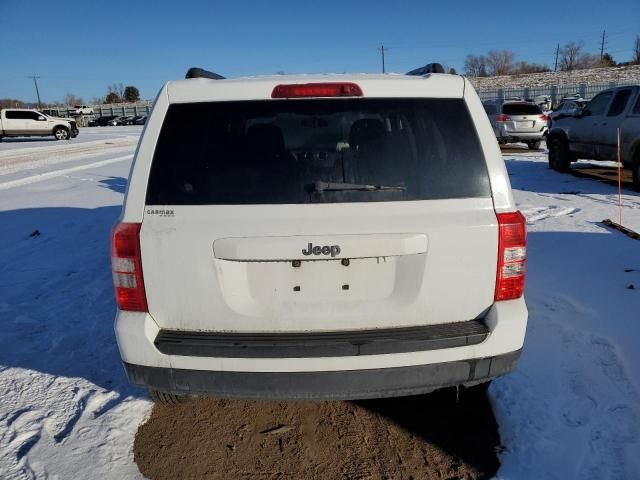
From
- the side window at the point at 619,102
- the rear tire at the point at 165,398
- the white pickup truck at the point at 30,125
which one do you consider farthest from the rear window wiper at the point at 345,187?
the white pickup truck at the point at 30,125

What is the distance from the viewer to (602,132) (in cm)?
1024

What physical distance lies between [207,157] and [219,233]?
385mm

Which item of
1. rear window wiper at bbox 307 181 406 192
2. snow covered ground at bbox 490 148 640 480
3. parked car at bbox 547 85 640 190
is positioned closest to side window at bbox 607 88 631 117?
parked car at bbox 547 85 640 190

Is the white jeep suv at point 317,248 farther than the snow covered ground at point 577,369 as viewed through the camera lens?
No

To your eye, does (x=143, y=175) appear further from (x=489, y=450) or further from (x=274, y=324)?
(x=489, y=450)

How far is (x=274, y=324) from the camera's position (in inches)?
87.4

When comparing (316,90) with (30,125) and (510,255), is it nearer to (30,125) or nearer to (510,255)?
(510,255)

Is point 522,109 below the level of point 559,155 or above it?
above

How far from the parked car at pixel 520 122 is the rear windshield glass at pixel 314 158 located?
16.2m

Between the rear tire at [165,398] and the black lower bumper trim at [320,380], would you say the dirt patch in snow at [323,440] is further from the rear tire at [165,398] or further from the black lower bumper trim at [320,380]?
the black lower bumper trim at [320,380]

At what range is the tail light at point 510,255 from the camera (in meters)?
2.22

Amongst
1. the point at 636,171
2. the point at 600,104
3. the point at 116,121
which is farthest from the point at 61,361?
the point at 116,121

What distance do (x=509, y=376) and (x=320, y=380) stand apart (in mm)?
1584

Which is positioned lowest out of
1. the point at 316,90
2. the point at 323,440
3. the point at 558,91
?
the point at 323,440
